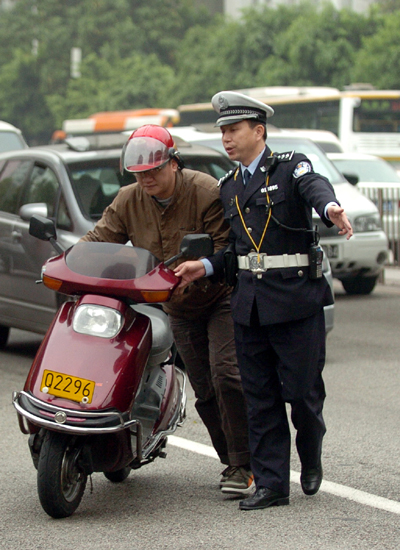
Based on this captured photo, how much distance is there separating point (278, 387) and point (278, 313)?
0.39 metres

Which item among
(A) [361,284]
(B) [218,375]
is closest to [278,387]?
(B) [218,375]

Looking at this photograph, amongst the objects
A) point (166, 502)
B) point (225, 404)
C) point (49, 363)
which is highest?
point (49, 363)

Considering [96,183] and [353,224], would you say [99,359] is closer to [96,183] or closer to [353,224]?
[96,183]

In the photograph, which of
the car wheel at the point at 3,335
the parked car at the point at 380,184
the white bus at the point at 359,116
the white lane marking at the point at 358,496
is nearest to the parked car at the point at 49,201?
the car wheel at the point at 3,335

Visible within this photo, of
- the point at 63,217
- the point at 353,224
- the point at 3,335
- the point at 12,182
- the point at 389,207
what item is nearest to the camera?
the point at 63,217

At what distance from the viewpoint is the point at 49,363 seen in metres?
4.37

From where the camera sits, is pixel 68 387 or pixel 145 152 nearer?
pixel 68 387

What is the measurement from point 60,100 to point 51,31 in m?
8.83

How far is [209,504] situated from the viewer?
4.71 m

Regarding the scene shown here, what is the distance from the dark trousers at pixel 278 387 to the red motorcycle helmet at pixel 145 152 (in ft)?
2.64

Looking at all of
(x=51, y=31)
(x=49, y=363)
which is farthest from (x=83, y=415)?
(x=51, y=31)

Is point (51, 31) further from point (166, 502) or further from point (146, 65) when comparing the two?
Answer: point (166, 502)

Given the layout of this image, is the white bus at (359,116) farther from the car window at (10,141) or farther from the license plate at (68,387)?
the license plate at (68,387)

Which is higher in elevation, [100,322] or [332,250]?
[100,322]
